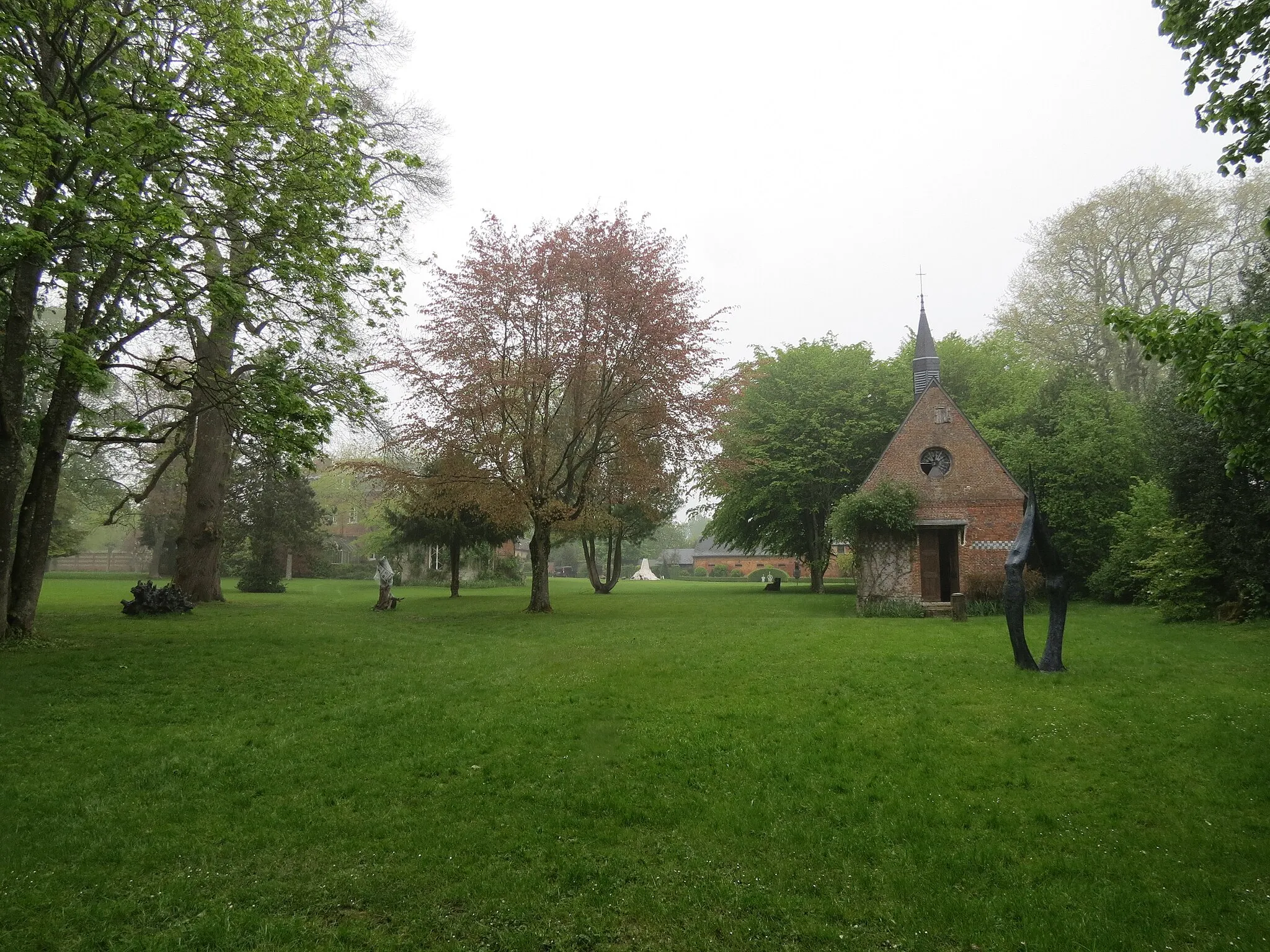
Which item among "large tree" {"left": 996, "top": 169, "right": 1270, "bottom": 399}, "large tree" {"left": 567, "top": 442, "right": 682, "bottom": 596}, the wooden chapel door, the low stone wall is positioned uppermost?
"large tree" {"left": 996, "top": 169, "right": 1270, "bottom": 399}

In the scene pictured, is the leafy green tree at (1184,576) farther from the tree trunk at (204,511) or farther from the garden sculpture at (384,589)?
the tree trunk at (204,511)

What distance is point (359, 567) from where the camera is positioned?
51375mm

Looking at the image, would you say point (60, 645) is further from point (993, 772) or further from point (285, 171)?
point (993, 772)

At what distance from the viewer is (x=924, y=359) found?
2973 cm

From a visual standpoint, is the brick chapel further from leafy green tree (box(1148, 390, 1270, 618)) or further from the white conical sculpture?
the white conical sculpture

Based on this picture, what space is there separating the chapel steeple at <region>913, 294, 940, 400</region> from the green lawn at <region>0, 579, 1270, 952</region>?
1883 cm

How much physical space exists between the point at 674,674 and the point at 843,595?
23.2 metres

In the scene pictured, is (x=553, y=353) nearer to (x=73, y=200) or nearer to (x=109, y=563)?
(x=73, y=200)

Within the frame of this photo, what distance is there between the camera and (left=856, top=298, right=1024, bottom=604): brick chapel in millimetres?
23391

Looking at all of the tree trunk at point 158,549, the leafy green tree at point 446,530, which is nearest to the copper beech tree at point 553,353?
the leafy green tree at point 446,530

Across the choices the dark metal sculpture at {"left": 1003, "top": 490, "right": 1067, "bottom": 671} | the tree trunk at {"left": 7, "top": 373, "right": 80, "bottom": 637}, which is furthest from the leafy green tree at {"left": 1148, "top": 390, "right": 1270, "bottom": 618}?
the tree trunk at {"left": 7, "top": 373, "right": 80, "bottom": 637}

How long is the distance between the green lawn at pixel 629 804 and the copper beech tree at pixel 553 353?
9.61 meters

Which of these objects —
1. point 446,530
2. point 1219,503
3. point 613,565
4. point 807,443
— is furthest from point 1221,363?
point 613,565

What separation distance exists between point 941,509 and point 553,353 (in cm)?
1378
